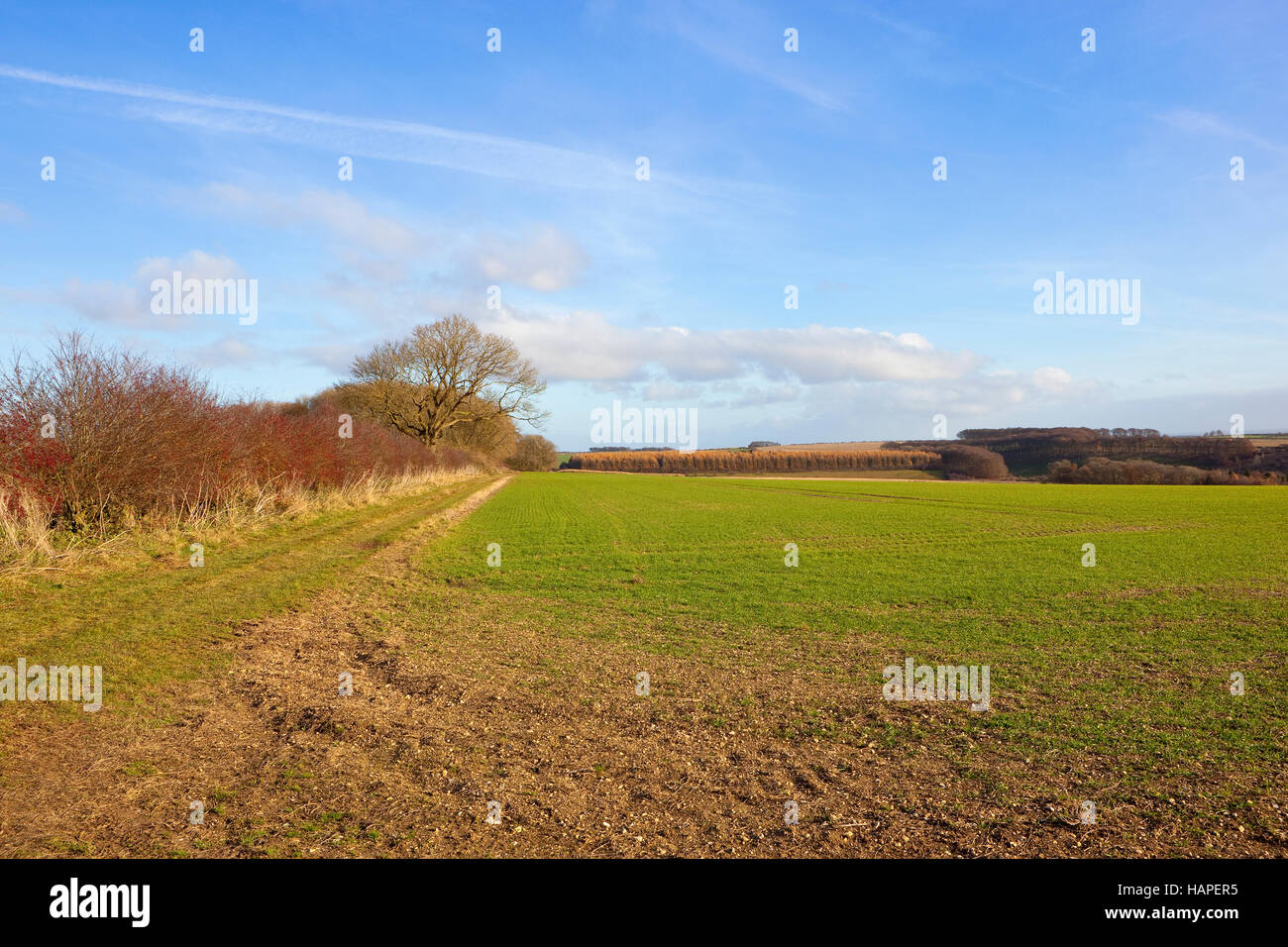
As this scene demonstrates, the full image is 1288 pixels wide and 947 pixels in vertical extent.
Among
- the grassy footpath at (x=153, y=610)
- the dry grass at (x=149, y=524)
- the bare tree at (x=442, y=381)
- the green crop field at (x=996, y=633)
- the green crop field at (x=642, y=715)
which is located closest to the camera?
the green crop field at (x=642, y=715)

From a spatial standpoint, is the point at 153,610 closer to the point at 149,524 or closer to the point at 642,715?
the point at 149,524

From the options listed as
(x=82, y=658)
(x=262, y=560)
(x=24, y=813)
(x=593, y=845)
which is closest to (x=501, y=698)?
(x=593, y=845)

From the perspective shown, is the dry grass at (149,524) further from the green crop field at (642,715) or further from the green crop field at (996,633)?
the green crop field at (996,633)

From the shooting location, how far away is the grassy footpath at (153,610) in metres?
7.58

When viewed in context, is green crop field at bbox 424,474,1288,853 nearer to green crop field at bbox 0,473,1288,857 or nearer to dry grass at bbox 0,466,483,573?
green crop field at bbox 0,473,1288,857

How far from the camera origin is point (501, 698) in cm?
742

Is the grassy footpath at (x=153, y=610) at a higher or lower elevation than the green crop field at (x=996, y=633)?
higher

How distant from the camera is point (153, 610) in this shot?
10.1 meters

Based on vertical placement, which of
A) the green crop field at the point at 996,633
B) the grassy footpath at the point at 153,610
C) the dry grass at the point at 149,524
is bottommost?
the green crop field at the point at 996,633

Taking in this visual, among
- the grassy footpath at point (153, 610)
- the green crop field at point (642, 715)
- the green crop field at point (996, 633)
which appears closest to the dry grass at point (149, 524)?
the grassy footpath at point (153, 610)

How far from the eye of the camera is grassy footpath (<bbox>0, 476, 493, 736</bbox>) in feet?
24.9

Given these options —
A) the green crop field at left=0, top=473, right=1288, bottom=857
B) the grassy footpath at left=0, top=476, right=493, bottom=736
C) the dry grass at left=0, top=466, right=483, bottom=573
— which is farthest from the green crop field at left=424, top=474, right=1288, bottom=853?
the dry grass at left=0, top=466, right=483, bottom=573
